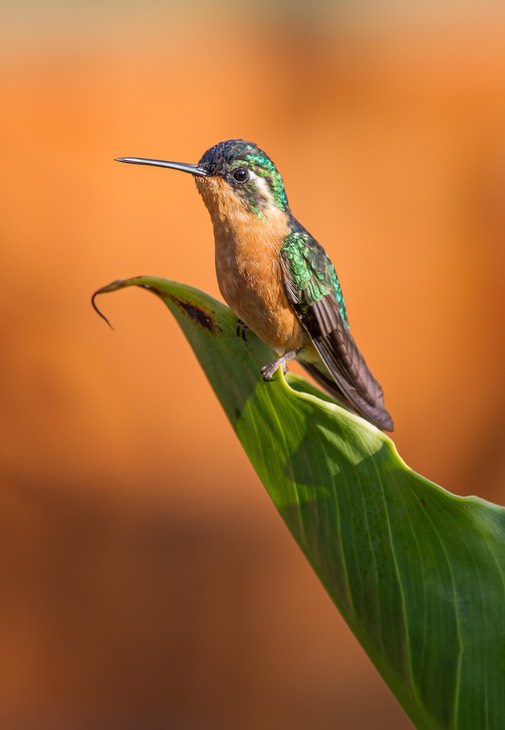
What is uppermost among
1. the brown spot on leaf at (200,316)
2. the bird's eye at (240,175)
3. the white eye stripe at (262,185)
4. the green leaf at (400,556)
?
the bird's eye at (240,175)

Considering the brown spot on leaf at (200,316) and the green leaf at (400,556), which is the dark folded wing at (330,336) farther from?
the green leaf at (400,556)

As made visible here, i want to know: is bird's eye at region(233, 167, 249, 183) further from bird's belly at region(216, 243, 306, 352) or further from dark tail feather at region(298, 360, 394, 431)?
dark tail feather at region(298, 360, 394, 431)

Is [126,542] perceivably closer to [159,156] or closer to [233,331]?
[159,156]

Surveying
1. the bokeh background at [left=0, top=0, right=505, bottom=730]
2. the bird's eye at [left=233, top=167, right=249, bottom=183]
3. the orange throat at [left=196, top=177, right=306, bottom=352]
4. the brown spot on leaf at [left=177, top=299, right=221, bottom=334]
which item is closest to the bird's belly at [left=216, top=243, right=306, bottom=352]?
the orange throat at [left=196, top=177, right=306, bottom=352]

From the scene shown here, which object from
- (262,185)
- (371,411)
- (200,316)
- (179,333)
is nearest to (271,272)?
(262,185)

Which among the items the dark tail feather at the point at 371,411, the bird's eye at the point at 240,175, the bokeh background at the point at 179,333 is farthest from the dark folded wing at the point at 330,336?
the bokeh background at the point at 179,333

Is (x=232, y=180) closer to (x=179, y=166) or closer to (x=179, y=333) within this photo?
(x=179, y=166)

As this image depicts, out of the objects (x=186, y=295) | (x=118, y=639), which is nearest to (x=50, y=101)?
(x=118, y=639)
